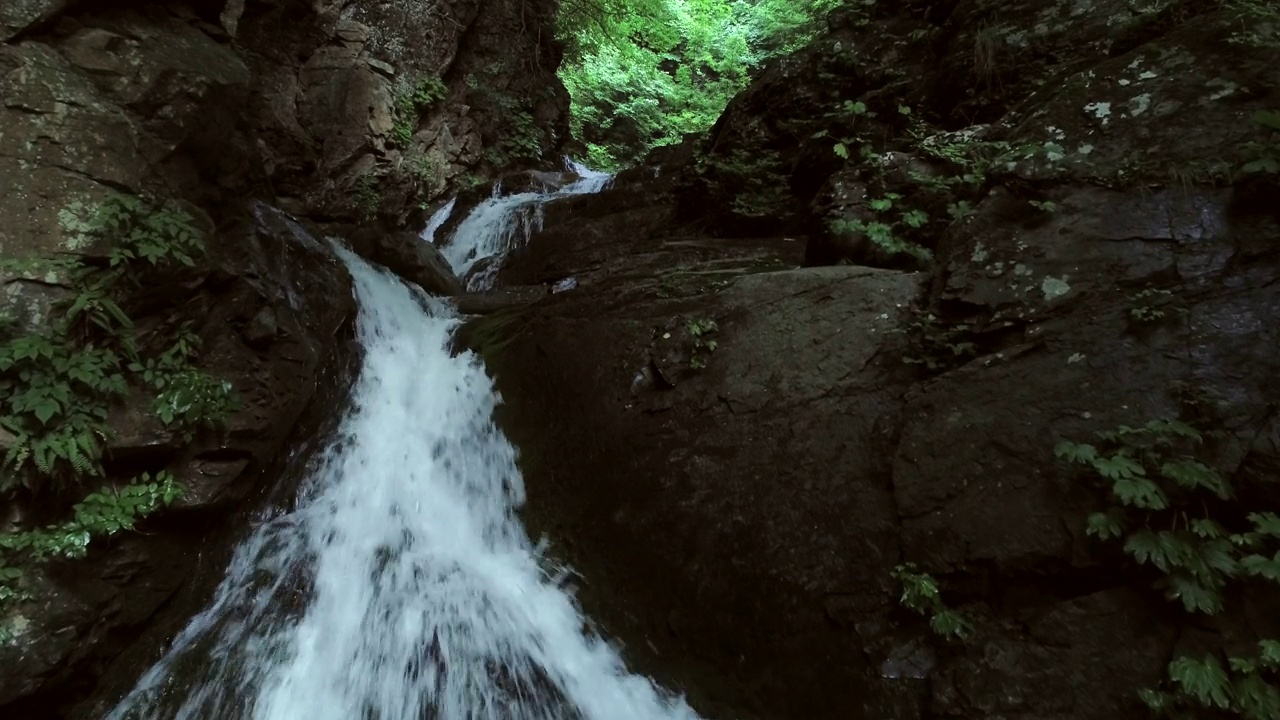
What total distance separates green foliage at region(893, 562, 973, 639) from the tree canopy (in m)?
16.1

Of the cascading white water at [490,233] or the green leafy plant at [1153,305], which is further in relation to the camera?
the cascading white water at [490,233]

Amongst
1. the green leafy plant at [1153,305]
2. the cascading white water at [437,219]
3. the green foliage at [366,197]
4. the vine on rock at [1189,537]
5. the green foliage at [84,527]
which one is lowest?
the vine on rock at [1189,537]

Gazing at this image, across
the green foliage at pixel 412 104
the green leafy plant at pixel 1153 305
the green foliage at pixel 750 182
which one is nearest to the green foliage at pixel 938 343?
the green leafy plant at pixel 1153 305

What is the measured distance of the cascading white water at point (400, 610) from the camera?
12.4 ft

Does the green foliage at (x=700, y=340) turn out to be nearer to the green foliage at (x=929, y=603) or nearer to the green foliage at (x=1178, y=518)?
the green foliage at (x=929, y=603)

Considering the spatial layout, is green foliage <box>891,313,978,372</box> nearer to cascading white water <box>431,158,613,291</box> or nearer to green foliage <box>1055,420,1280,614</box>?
green foliage <box>1055,420,1280,614</box>

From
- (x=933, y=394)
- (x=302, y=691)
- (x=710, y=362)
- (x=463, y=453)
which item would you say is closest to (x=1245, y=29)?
(x=933, y=394)

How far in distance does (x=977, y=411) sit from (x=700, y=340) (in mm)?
2082

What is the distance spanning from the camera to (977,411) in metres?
3.81

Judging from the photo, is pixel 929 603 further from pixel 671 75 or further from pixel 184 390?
pixel 671 75

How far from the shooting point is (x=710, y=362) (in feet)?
16.2

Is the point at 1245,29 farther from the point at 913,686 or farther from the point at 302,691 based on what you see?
the point at 302,691

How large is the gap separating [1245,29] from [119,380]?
775 centimetres

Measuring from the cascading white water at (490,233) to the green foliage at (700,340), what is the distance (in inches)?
213
